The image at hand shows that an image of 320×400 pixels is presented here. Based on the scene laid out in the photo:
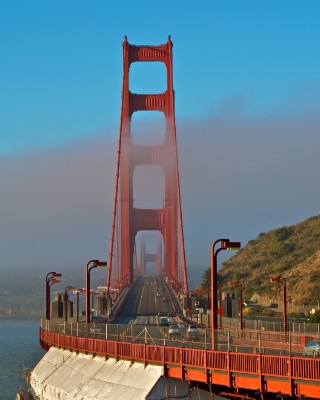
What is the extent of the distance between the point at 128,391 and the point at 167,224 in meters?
131

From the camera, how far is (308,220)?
200m

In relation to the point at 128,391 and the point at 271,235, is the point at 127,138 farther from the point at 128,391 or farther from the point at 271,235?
the point at 128,391

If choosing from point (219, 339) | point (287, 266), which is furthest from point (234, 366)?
point (287, 266)

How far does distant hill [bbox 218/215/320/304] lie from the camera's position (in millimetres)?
121688

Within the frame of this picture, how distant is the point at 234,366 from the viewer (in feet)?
116

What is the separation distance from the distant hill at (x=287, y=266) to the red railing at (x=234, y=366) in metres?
70.6

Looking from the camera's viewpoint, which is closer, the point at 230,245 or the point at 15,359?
the point at 230,245

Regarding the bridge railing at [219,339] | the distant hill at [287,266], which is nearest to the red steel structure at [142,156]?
the distant hill at [287,266]

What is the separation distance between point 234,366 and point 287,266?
414 ft

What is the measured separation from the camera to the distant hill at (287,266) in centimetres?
12169

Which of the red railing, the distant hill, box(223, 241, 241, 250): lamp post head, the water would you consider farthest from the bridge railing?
the distant hill

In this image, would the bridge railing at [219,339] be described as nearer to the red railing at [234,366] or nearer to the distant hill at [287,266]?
the red railing at [234,366]

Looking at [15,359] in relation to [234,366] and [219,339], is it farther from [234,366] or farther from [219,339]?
[234,366]

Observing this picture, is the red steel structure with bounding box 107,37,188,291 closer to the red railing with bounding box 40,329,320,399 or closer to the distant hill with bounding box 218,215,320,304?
the distant hill with bounding box 218,215,320,304
